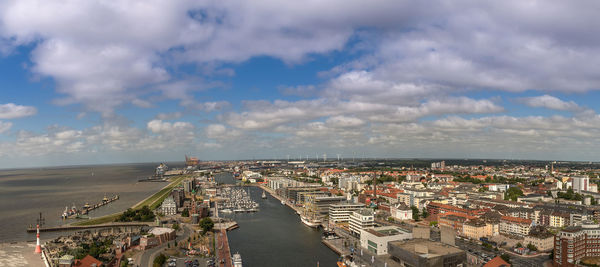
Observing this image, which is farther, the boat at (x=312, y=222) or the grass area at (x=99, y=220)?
the grass area at (x=99, y=220)

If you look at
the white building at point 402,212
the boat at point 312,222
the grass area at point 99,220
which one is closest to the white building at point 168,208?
the grass area at point 99,220

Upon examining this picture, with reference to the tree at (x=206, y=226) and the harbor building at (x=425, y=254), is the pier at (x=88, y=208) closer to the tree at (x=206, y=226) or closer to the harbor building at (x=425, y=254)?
the tree at (x=206, y=226)

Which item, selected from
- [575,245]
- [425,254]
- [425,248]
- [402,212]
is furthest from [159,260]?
[402,212]

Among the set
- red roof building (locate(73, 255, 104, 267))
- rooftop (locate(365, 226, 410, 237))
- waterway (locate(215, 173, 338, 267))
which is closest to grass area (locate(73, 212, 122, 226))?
waterway (locate(215, 173, 338, 267))

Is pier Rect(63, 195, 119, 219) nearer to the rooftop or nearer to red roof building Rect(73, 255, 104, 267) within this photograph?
red roof building Rect(73, 255, 104, 267)

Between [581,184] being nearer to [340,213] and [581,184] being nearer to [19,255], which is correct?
[340,213]

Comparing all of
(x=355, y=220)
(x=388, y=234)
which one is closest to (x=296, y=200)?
(x=355, y=220)

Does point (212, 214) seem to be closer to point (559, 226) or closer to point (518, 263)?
point (518, 263)
